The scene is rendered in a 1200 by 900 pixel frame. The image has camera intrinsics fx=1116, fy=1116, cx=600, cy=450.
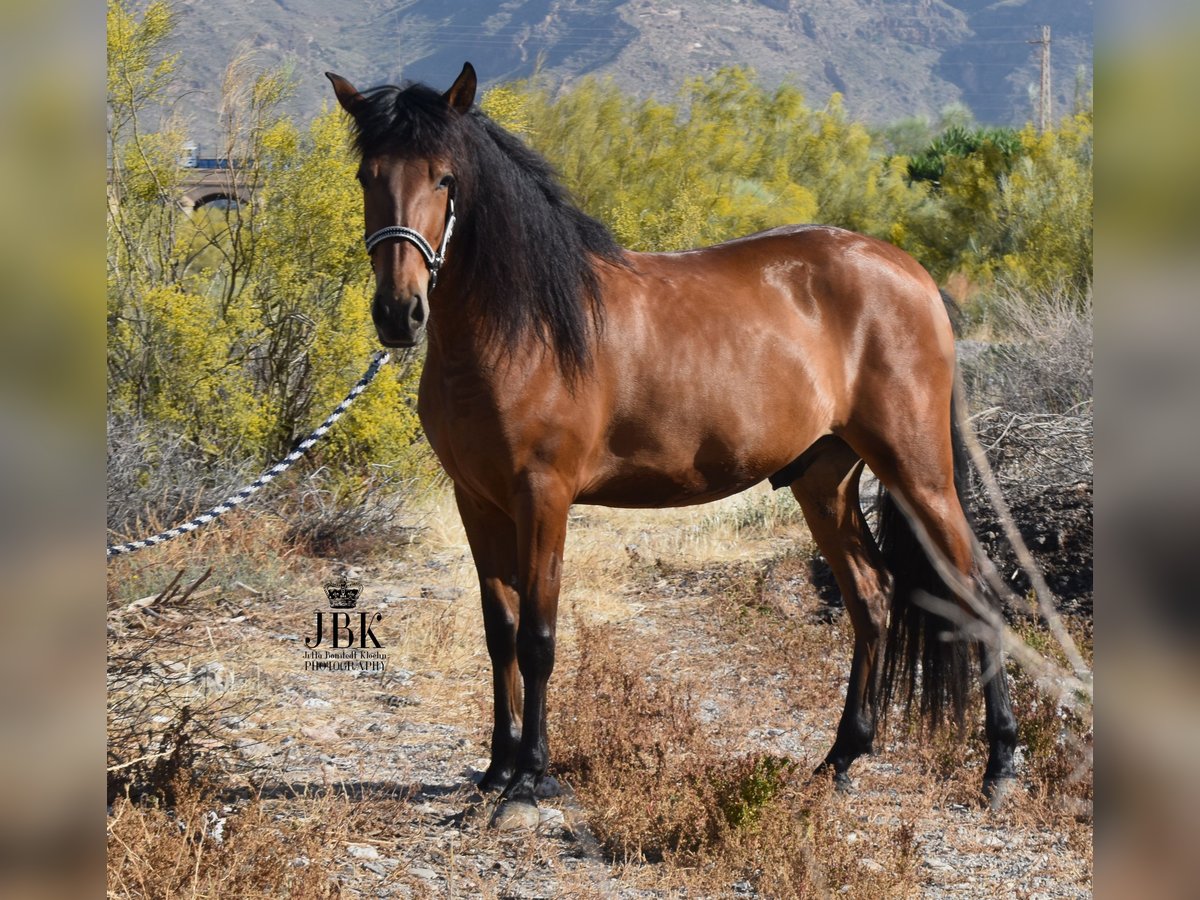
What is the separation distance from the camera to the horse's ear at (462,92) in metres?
3.22

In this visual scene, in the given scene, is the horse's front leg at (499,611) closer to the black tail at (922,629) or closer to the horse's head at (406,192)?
Answer: the horse's head at (406,192)

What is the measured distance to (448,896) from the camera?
2.98 metres

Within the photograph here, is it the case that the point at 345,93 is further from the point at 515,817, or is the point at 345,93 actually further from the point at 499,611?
the point at 515,817

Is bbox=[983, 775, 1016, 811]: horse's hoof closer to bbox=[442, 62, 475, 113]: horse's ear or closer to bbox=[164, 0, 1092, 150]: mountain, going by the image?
bbox=[442, 62, 475, 113]: horse's ear

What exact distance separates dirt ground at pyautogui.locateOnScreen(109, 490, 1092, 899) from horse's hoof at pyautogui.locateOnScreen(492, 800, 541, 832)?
0.04m

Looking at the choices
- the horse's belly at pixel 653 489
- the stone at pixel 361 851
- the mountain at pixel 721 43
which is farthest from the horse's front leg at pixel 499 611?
the mountain at pixel 721 43

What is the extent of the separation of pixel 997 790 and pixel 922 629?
620 millimetres

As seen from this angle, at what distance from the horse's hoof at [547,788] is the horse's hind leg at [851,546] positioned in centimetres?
115

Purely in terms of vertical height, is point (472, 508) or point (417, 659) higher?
point (472, 508)
